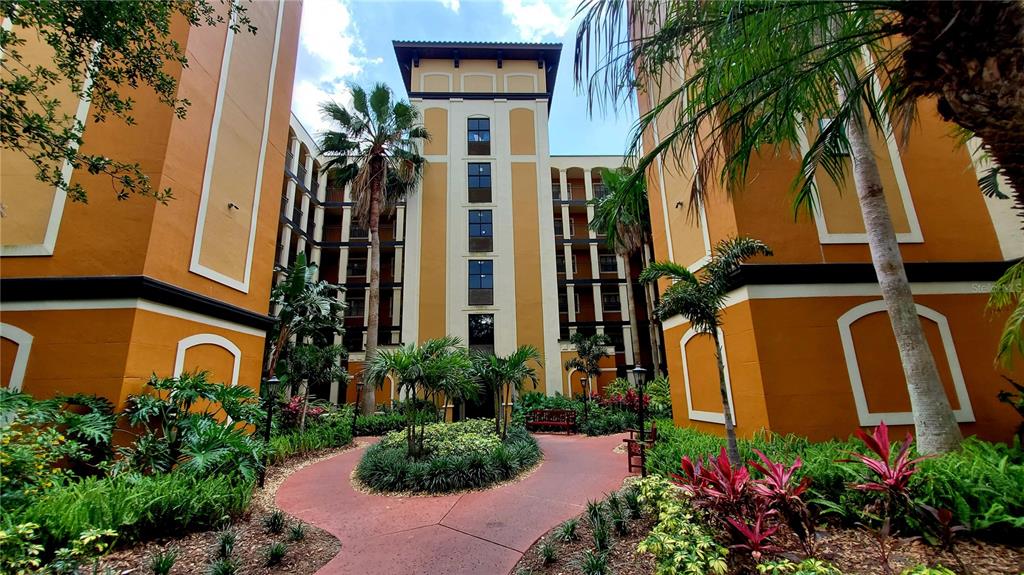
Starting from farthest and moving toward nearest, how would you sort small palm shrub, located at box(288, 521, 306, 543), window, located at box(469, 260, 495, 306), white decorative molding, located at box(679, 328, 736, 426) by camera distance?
1. window, located at box(469, 260, 495, 306)
2. white decorative molding, located at box(679, 328, 736, 426)
3. small palm shrub, located at box(288, 521, 306, 543)

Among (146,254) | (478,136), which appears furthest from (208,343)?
(478,136)

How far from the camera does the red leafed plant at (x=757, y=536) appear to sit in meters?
3.32

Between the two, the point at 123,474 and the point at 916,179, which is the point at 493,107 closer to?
the point at 916,179

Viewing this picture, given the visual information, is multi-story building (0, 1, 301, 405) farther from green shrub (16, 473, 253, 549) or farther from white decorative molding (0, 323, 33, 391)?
green shrub (16, 473, 253, 549)

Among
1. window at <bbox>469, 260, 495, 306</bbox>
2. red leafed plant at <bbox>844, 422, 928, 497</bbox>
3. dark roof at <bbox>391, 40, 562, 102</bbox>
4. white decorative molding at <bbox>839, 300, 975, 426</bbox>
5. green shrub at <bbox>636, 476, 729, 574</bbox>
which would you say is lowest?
green shrub at <bbox>636, 476, 729, 574</bbox>

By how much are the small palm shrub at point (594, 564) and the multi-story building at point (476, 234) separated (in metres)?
16.4

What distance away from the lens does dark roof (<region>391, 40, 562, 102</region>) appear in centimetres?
2378

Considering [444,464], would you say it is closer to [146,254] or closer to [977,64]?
[146,254]

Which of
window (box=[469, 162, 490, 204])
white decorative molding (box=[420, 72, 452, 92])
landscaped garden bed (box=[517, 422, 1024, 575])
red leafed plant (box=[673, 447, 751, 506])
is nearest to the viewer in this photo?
landscaped garden bed (box=[517, 422, 1024, 575])

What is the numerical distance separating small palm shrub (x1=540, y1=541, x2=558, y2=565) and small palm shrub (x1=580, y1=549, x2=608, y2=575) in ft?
1.19

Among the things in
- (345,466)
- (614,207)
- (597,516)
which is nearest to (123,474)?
(345,466)

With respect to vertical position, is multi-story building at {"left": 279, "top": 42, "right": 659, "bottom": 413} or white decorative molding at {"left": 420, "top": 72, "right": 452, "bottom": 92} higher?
white decorative molding at {"left": 420, "top": 72, "right": 452, "bottom": 92}

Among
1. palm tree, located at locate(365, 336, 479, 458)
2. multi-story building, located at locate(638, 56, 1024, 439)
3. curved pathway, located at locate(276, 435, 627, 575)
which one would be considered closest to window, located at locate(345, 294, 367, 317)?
curved pathway, located at locate(276, 435, 627, 575)

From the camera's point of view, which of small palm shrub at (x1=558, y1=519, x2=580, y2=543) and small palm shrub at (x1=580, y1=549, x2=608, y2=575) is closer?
small palm shrub at (x1=580, y1=549, x2=608, y2=575)
